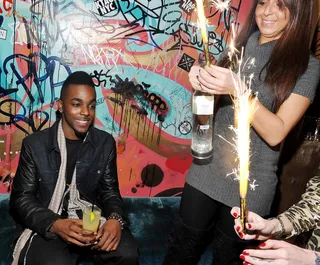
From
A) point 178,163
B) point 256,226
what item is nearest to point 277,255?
point 256,226

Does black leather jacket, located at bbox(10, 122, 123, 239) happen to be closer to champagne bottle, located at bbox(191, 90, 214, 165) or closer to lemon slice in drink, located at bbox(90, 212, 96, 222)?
lemon slice in drink, located at bbox(90, 212, 96, 222)

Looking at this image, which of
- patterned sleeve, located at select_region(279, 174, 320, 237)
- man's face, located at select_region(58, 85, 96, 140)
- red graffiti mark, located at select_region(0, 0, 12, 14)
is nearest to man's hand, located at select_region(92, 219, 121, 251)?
man's face, located at select_region(58, 85, 96, 140)

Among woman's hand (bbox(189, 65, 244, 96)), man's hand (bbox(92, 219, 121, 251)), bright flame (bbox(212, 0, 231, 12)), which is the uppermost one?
bright flame (bbox(212, 0, 231, 12))

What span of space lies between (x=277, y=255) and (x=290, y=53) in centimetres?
112

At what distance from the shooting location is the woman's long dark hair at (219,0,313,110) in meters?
1.83

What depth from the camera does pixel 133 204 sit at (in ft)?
13.9

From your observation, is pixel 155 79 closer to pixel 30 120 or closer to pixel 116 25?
pixel 116 25

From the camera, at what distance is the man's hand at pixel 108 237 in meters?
2.34

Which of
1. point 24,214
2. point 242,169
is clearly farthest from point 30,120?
point 242,169

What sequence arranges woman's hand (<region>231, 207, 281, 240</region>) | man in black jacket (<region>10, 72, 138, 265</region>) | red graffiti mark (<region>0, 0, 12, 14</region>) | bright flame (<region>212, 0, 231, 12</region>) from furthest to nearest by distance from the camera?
bright flame (<region>212, 0, 231, 12</region>)
red graffiti mark (<region>0, 0, 12, 14</region>)
man in black jacket (<region>10, 72, 138, 265</region>)
woman's hand (<region>231, 207, 281, 240</region>)

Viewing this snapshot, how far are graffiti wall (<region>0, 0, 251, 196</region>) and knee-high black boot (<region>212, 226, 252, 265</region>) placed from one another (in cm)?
222

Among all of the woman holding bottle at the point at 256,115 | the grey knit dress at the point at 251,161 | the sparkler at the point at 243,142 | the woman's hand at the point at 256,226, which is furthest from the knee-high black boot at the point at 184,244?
the sparkler at the point at 243,142

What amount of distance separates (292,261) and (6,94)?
133 inches

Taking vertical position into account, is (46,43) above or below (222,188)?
above
